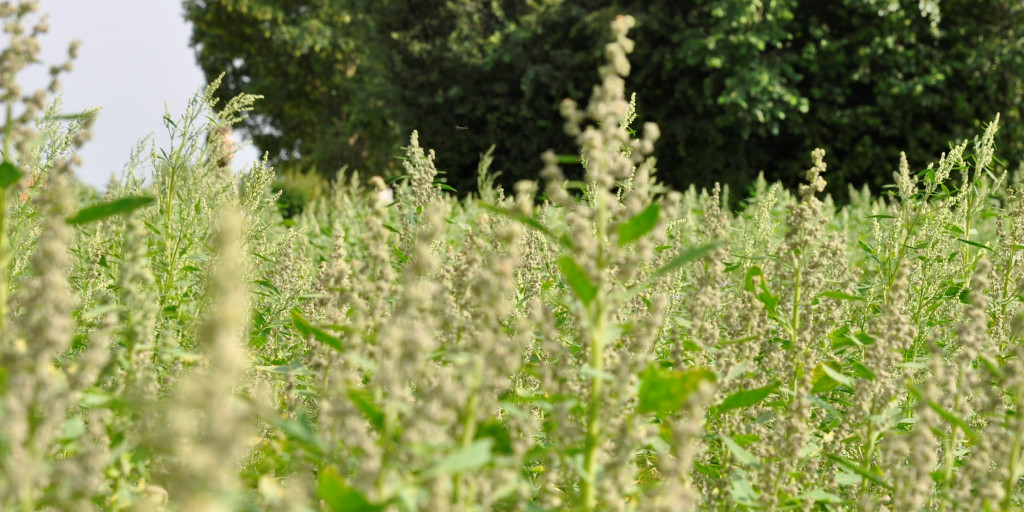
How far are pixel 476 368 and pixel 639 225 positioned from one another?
418mm

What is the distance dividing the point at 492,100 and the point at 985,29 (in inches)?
473

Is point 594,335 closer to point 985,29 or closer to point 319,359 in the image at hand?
point 319,359

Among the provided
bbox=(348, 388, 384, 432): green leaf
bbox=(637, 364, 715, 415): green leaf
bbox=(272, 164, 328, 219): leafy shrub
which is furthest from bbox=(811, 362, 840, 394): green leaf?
bbox=(272, 164, 328, 219): leafy shrub

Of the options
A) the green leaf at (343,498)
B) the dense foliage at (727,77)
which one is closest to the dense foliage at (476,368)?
the green leaf at (343,498)

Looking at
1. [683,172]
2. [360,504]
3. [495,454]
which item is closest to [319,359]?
[495,454]

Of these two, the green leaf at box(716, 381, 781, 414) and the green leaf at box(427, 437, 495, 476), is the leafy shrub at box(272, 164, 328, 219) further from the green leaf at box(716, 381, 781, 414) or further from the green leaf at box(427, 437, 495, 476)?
the green leaf at box(427, 437, 495, 476)

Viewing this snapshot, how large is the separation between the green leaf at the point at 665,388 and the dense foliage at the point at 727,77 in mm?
18405

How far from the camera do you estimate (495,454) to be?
1.66m

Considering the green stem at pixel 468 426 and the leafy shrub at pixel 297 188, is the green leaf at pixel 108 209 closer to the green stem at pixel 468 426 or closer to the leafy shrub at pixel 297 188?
the green stem at pixel 468 426

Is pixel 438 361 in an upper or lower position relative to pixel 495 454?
upper

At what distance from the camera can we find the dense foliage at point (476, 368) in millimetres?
1446

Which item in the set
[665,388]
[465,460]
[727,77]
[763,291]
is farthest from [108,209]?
[727,77]

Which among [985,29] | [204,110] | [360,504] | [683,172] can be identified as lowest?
[360,504]

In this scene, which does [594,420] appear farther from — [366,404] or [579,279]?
[366,404]
